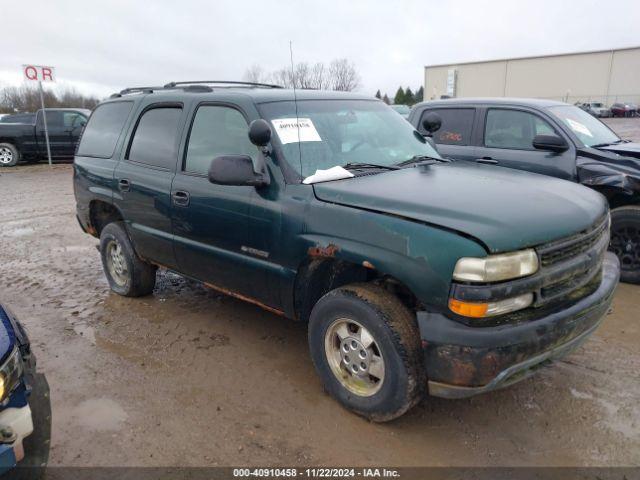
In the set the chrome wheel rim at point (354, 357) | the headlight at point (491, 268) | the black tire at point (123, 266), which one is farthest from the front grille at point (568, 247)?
the black tire at point (123, 266)

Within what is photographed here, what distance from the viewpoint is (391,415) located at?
278 cm

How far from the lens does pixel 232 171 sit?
3125 millimetres

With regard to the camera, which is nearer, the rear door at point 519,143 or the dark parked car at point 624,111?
the rear door at point 519,143

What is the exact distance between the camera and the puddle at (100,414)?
2.96 meters

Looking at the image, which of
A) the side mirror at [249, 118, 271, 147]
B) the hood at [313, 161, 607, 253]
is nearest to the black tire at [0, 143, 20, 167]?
the side mirror at [249, 118, 271, 147]

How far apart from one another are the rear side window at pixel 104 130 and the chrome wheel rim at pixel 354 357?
118 inches

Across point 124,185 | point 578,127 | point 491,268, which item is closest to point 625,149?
point 578,127

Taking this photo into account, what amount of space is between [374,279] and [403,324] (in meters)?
0.41

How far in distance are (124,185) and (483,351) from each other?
3.36 meters

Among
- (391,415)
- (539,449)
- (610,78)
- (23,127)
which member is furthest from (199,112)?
(610,78)

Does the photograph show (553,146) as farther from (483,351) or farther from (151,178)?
(151,178)

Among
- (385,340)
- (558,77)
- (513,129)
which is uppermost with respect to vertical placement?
(558,77)

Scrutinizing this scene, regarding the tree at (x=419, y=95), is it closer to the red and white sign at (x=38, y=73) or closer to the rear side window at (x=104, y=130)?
the red and white sign at (x=38, y=73)

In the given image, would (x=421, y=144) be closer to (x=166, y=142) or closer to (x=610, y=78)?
(x=166, y=142)
